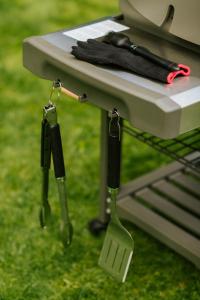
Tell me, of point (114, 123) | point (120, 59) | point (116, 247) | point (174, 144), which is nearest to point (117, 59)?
point (120, 59)

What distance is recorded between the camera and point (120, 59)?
5.65ft

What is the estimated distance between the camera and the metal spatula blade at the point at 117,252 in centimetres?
188

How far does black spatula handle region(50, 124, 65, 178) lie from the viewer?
1820mm

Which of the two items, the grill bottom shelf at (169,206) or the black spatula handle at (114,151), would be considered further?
the grill bottom shelf at (169,206)

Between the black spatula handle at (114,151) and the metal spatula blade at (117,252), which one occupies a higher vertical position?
the black spatula handle at (114,151)

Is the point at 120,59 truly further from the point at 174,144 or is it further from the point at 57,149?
the point at 174,144

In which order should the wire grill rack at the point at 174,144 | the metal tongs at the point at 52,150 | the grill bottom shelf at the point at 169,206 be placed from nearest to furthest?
the metal tongs at the point at 52,150
the wire grill rack at the point at 174,144
the grill bottom shelf at the point at 169,206

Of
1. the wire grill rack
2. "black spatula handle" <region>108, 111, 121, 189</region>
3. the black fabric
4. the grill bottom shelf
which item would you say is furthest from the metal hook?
the grill bottom shelf

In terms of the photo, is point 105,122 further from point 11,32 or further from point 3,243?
point 11,32

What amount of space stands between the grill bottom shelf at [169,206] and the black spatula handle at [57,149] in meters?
0.49

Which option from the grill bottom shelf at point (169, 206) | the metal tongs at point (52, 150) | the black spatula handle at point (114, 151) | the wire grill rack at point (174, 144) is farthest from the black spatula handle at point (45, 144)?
the grill bottom shelf at point (169, 206)

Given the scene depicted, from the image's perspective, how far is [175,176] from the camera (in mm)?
2562

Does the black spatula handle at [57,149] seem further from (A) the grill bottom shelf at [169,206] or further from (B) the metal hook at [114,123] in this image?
(A) the grill bottom shelf at [169,206]

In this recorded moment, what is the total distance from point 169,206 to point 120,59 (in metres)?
0.82
